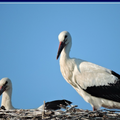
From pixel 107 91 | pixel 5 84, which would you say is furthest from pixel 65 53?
pixel 5 84

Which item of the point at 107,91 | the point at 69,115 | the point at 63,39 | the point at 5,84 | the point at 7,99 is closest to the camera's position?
the point at 69,115

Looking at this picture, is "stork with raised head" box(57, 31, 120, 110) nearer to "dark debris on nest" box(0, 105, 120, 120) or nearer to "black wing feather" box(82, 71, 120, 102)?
"black wing feather" box(82, 71, 120, 102)

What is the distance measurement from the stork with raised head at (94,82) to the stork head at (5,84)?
2319mm

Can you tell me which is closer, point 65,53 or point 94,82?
point 94,82

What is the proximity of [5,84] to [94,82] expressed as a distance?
9.80 ft

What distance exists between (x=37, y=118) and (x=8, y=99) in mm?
2832

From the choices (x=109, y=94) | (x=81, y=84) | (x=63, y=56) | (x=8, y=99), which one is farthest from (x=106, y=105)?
(x=8, y=99)

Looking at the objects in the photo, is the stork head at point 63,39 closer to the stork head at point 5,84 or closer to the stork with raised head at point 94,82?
the stork with raised head at point 94,82

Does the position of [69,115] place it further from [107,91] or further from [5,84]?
[5,84]

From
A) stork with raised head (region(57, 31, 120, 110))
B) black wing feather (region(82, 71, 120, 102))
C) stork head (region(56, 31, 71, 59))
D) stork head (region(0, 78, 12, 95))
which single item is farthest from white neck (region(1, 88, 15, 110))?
black wing feather (region(82, 71, 120, 102))

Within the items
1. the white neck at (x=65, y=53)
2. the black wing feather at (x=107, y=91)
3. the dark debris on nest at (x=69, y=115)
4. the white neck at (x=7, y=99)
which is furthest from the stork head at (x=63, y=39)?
the white neck at (x=7, y=99)

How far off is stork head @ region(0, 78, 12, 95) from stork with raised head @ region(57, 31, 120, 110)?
2.32m

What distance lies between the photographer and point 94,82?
284 inches

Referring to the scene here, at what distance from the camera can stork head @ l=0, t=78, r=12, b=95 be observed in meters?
8.91
